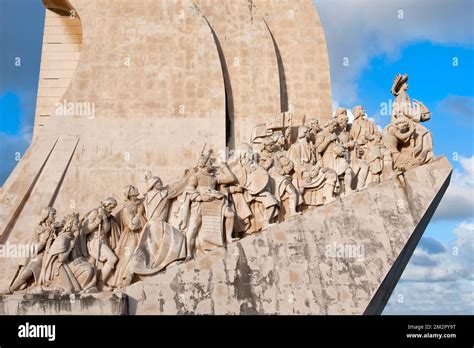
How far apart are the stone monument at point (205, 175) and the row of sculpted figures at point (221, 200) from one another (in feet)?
0.08

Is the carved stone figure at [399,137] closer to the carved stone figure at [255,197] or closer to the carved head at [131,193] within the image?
the carved stone figure at [255,197]

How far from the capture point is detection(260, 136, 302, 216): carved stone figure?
12.2 m

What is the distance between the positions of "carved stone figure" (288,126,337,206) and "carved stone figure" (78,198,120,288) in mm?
2892

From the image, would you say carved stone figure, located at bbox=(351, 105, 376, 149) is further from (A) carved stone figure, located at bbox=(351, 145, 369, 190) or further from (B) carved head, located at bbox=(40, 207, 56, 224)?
(B) carved head, located at bbox=(40, 207, 56, 224)

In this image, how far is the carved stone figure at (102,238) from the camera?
1148cm

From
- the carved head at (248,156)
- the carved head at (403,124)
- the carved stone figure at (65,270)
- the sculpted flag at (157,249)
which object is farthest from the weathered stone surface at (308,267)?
the carved head at (248,156)

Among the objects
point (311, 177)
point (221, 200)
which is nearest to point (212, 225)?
point (221, 200)

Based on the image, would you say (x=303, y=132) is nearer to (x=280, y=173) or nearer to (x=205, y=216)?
(x=280, y=173)

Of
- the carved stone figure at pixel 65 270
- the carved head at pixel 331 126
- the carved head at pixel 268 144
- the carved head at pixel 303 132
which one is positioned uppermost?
the carved head at pixel 331 126

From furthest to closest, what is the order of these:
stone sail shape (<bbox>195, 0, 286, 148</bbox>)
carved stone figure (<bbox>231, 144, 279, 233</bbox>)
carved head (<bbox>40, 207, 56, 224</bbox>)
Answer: stone sail shape (<bbox>195, 0, 286, 148</bbox>), carved stone figure (<bbox>231, 144, 279, 233</bbox>), carved head (<bbox>40, 207, 56, 224</bbox>)

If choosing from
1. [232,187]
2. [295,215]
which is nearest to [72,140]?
[232,187]

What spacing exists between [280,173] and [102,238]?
288cm

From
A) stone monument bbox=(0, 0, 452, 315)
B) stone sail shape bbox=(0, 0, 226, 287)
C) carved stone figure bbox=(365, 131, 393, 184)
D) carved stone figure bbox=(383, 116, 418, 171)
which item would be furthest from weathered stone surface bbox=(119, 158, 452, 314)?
stone sail shape bbox=(0, 0, 226, 287)

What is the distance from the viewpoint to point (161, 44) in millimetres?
14500
